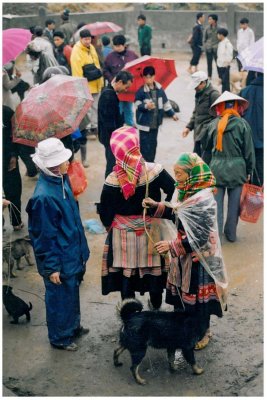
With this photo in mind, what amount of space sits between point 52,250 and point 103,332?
108cm

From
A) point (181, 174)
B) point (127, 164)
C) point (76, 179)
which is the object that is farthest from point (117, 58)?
point (181, 174)

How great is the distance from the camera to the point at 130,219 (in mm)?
5105

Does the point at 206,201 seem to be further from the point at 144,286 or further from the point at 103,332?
the point at 103,332

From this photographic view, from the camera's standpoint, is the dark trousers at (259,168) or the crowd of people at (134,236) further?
the dark trousers at (259,168)

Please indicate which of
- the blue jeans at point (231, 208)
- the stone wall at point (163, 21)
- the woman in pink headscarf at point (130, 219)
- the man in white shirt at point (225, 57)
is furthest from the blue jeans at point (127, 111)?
the stone wall at point (163, 21)

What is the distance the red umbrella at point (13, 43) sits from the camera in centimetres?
867

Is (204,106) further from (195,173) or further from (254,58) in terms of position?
(195,173)

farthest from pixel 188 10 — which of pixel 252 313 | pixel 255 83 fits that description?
pixel 252 313

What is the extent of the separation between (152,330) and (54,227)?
1085 millimetres

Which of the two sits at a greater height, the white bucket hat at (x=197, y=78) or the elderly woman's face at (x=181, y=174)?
the white bucket hat at (x=197, y=78)

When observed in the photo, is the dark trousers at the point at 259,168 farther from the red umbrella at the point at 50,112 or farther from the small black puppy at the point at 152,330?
the small black puppy at the point at 152,330

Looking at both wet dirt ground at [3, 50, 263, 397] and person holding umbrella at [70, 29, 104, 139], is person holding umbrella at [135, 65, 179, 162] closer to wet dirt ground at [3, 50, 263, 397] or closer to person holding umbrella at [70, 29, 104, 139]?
person holding umbrella at [70, 29, 104, 139]

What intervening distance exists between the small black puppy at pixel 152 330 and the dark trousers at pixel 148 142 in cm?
411

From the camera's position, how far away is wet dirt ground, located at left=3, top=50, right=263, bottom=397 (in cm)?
491
